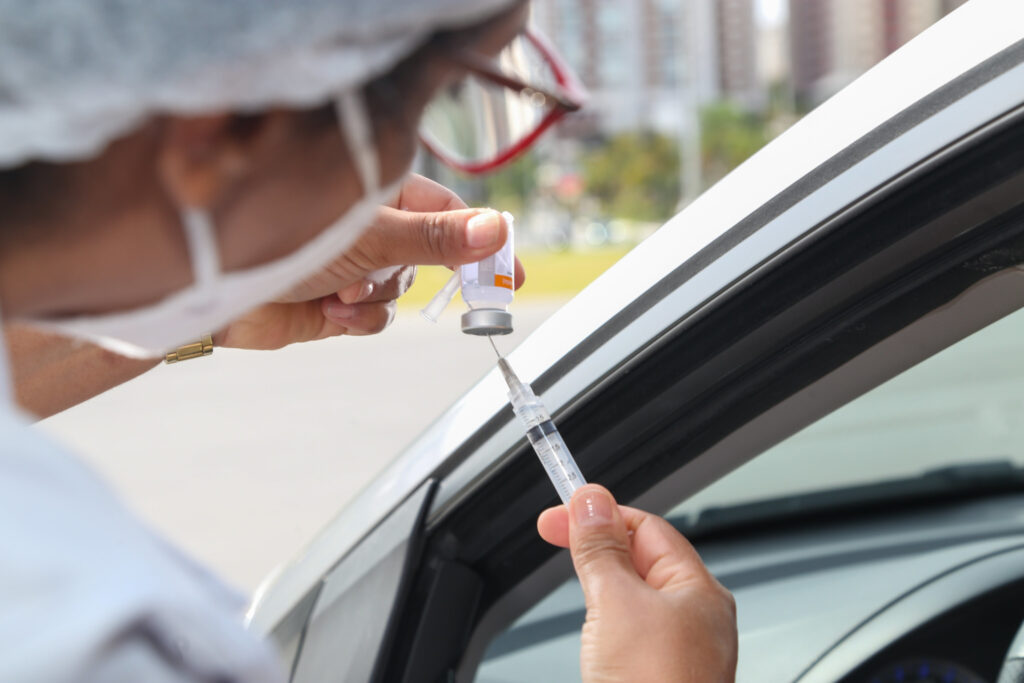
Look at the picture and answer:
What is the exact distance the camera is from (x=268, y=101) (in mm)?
684

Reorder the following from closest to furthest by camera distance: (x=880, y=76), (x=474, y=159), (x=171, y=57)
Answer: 1. (x=171, y=57)
2. (x=880, y=76)
3. (x=474, y=159)

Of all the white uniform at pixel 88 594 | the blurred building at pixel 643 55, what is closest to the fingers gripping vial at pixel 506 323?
the white uniform at pixel 88 594

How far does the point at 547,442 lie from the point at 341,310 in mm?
522

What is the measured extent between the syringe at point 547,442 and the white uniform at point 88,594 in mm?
530

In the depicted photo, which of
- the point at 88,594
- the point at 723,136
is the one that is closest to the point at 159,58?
the point at 88,594

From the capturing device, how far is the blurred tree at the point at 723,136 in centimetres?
5731

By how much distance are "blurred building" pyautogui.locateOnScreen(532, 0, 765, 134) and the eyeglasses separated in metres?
58.4

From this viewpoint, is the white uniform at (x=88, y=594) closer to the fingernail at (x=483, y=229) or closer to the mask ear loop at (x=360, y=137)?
the mask ear loop at (x=360, y=137)

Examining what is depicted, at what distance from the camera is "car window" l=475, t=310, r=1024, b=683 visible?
6.48 ft

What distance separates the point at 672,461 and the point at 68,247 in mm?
743

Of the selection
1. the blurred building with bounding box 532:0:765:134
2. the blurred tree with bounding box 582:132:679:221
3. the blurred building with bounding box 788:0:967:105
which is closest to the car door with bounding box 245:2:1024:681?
the blurred tree with bounding box 582:132:679:221

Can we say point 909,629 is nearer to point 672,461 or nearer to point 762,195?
point 672,461

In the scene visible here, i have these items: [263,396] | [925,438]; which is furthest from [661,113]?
[925,438]

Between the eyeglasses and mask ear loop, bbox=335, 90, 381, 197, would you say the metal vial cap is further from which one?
mask ear loop, bbox=335, 90, 381, 197
